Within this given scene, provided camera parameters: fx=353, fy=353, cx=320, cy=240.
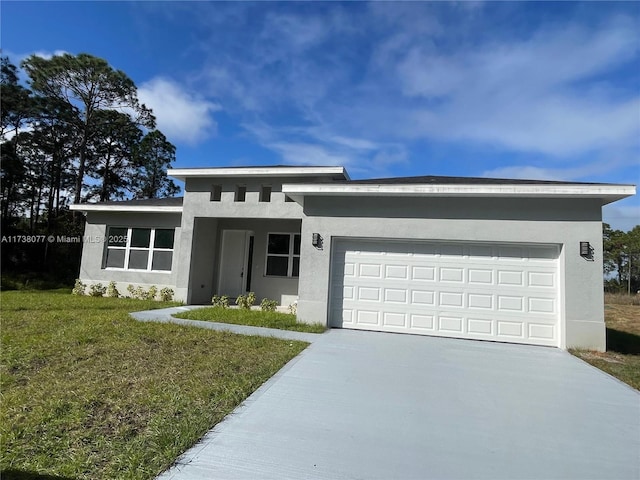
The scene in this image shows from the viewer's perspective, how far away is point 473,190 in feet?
25.6

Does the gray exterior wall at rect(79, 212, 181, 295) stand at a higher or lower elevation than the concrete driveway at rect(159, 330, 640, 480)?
higher

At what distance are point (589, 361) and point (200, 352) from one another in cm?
719

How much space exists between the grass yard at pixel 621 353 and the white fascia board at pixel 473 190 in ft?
10.6

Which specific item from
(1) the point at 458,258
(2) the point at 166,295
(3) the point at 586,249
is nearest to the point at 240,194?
(2) the point at 166,295

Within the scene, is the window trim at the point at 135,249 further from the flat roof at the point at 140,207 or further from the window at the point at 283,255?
the window at the point at 283,255

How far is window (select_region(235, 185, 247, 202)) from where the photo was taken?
1255 cm

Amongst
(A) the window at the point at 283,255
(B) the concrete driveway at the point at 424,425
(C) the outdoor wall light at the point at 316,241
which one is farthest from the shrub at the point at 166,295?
(B) the concrete driveway at the point at 424,425

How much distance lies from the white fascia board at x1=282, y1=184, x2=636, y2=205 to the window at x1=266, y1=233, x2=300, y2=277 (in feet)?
13.0

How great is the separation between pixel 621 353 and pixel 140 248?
15023 mm

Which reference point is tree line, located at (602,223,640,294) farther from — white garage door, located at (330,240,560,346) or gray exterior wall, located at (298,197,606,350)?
white garage door, located at (330,240,560,346)

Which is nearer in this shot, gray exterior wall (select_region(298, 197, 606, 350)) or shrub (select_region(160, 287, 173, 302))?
gray exterior wall (select_region(298, 197, 606, 350))

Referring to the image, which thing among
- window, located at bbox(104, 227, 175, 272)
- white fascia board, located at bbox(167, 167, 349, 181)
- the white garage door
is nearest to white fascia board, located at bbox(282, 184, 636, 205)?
the white garage door

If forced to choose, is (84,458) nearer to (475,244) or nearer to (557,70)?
(475,244)

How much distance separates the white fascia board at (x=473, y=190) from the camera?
7.25 meters
